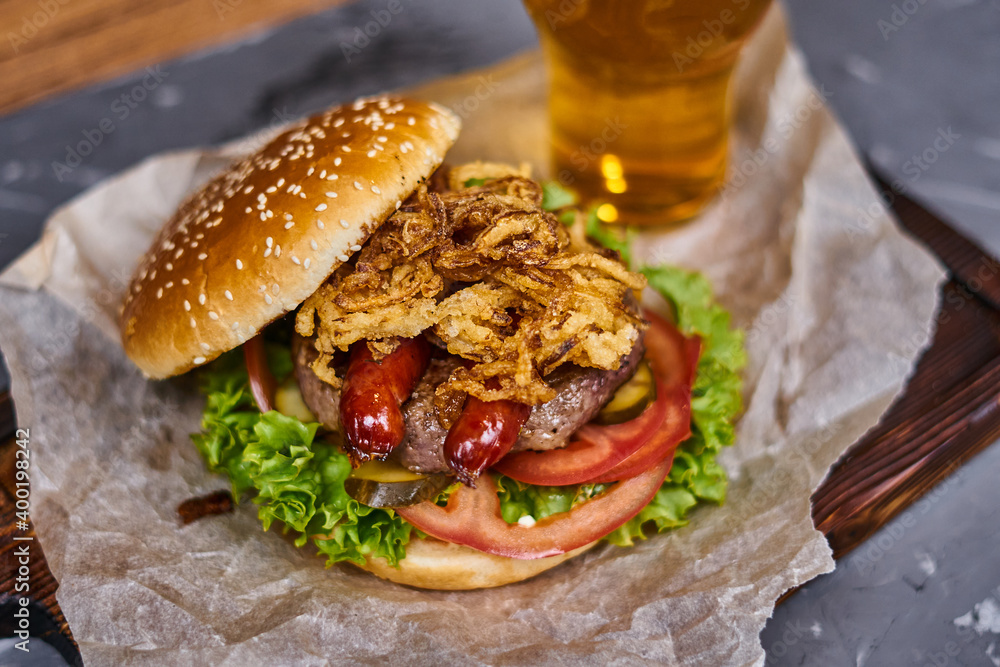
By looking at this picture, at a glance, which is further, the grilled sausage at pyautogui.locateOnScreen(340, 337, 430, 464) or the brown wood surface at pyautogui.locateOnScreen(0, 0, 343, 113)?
the brown wood surface at pyautogui.locateOnScreen(0, 0, 343, 113)

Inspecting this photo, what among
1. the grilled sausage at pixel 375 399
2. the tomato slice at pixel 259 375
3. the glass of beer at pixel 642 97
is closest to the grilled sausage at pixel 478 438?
the grilled sausage at pixel 375 399

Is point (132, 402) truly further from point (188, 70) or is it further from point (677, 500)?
point (188, 70)

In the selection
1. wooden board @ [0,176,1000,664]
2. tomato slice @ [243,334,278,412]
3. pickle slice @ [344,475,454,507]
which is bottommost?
wooden board @ [0,176,1000,664]

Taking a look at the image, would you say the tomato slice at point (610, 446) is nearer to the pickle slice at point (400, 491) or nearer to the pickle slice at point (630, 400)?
the pickle slice at point (630, 400)

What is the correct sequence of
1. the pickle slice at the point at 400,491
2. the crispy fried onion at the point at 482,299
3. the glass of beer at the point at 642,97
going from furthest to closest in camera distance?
the glass of beer at the point at 642,97 < the pickle slice at the point at 400,491 < the crispy fried onion at the point at 482,299

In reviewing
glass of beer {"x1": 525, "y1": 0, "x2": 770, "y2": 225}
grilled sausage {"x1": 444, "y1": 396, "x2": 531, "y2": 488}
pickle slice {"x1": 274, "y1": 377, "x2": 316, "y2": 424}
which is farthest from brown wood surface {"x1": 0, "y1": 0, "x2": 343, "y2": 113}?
grilled sausage {"x1": 444, "y1": 396, "x2": 531, "y2": 488}

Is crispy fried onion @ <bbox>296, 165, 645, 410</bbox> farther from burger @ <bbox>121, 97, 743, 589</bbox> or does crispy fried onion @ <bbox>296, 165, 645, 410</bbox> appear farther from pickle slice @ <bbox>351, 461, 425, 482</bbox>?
pickle slice @ <bbox>351, 461, 425, 482</bbox>

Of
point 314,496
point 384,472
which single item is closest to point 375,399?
point 384,472
